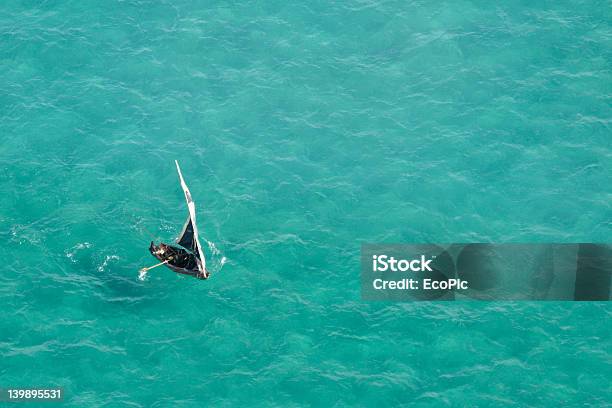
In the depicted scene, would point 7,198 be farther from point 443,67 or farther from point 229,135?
point 443,67

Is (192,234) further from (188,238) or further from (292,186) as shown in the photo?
(292,186)

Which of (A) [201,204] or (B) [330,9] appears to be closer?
(A) [201,204]

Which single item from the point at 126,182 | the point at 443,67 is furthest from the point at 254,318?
the point at 443,67

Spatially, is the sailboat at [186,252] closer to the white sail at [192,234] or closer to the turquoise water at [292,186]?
the white sail at [192,234]

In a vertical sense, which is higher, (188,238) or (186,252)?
(188,238)

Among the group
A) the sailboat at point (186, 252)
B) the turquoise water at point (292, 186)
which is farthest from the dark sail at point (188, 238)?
the turquoise water at point (292, 186)

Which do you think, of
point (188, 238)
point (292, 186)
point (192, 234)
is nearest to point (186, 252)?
point (188, 238)
